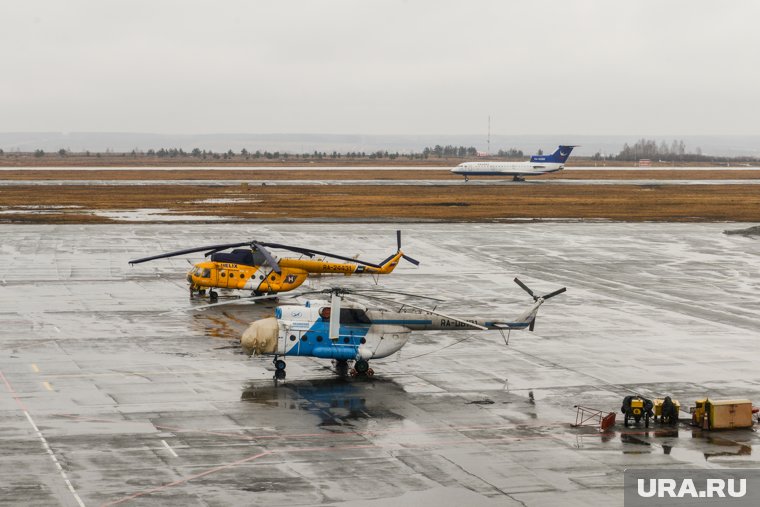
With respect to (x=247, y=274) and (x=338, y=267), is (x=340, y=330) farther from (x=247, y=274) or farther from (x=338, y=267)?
(x=338, y=267)


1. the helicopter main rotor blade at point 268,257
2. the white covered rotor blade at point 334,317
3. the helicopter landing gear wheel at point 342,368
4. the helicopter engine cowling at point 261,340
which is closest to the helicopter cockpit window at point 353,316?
the white covered rotor blade at point 334,317

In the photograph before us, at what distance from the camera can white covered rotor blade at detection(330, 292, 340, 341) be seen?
129 ft

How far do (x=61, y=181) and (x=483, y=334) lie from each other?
134 meters

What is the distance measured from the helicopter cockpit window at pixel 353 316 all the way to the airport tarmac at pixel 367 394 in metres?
2.37

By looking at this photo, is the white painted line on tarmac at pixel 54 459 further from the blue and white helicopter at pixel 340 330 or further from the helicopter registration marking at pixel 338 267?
the helicopter registration marking at pixel 338 267

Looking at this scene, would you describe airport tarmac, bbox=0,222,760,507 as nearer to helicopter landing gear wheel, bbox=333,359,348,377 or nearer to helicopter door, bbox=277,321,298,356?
helicopter landing gear wheel, bbox=333,359,348,377

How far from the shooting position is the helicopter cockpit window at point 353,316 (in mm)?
40562

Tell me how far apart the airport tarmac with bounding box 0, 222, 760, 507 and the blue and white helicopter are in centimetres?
119

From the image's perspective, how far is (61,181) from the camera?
6762 inches

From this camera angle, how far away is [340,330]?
133 feet

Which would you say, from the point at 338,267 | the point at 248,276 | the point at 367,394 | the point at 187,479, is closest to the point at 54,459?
the point at 187,479

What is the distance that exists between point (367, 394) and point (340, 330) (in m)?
Result: 2.81

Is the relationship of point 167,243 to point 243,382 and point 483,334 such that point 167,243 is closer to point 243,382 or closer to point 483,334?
point 483,334

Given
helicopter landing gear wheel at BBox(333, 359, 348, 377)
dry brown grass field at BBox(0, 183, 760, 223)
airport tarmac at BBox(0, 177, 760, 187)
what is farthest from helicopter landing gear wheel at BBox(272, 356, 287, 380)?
airport tarmac at BBox(0, 177, 760, 187)
